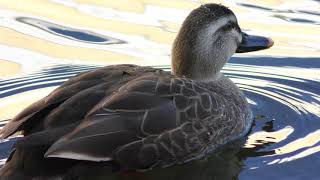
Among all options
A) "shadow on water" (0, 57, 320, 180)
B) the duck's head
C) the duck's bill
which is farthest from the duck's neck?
"shadow on water" (0, 57, 320, 180)

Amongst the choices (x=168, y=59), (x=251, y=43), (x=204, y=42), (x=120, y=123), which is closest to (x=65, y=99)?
(x=120, y=123)

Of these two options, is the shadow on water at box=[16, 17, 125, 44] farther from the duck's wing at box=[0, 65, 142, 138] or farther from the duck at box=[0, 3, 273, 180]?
the duck's wing at box=[0, 65, 142, 138]

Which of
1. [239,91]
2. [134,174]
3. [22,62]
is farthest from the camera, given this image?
[22,62]

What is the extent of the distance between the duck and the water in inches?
9.8

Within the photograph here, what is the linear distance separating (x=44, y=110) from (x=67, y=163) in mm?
496

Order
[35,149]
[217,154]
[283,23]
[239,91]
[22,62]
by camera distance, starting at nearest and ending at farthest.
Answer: [35,149], [217,154], [239,91], [22,62], [283,23]

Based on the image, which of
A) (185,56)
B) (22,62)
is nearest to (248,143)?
(185,56)

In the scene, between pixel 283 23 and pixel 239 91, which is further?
pixel 283 23

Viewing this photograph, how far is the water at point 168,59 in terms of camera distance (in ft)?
25.5

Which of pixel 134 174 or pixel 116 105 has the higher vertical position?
pixel 116 105

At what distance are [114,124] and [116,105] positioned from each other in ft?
0.65

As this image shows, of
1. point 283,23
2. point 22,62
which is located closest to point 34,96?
point 22,62

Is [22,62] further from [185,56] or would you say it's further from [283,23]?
[283,23]

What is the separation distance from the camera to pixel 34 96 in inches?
352
